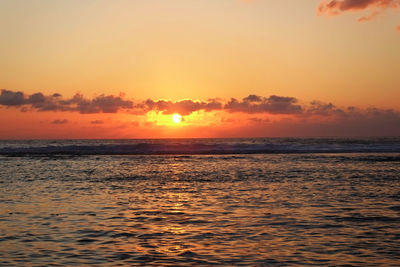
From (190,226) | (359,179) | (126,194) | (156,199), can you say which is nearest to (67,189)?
(126,194)

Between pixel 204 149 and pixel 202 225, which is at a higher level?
pixel 204 149

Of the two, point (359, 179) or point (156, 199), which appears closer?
point (156, 199)

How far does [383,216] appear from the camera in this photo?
49.5ft

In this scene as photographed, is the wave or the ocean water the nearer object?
the ocean water

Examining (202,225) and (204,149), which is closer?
(202,225)

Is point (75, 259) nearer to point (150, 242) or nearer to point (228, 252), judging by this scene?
point (150, 242)

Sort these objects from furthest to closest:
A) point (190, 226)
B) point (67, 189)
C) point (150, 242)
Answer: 1. point (67, 189)
2. point (190, 226)
3. point (150, 242)

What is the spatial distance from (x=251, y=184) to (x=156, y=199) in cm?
720

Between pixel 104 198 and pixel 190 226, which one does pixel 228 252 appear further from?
pixel 104 198

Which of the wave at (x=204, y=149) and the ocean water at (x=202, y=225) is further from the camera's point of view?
the wave at (x=204, y=149)

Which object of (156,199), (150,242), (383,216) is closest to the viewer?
(150,242)

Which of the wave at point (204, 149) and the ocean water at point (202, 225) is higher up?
the wave at point (204, 149)

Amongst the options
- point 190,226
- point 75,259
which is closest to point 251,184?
point 190,226

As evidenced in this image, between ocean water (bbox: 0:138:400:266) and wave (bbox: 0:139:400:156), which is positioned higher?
wave (bbox: 0:139:400:156)
